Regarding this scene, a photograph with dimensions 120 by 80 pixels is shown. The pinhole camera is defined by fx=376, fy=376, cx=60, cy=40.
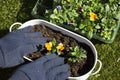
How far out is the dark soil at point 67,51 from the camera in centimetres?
283

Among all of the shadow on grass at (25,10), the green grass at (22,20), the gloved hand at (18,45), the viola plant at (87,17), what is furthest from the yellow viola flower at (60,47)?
the shadow on grass at (25,10)

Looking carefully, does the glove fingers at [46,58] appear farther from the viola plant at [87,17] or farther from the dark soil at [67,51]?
the viola plant at [87,17]

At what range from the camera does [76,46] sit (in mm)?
2838

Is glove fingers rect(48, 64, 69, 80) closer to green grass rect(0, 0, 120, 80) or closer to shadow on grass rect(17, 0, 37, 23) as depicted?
green grass rect(0, 0, 120, 80)

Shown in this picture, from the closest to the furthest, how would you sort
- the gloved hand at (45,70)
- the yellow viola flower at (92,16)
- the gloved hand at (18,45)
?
the gloved hand at (45,70), the gloved hand at (18,45), the yellow viola flower at (92,16)

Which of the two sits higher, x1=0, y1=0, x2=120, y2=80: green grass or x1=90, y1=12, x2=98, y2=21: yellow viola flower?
x1=90, y1=12, x2=98, y2=21: yellow viola flower

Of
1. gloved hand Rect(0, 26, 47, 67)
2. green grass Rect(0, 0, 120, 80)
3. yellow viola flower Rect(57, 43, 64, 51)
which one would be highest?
gloved hand Rect(0, 26, 47, 67)

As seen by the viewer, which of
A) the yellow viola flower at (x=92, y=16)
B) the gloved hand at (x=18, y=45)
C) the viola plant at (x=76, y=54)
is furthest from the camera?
the yellow viola flower at (x=92, y=16)

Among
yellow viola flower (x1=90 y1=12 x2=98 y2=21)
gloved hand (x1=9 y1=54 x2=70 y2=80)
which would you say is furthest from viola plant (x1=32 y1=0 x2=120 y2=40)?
gloved hand (x1=9 y1=54 x2=70 y2=80)

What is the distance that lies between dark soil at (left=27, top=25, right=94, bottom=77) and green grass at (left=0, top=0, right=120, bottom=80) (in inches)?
13.8

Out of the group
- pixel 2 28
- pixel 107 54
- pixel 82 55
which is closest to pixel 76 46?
→ pixel 82 55

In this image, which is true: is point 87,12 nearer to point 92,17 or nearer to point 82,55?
point 92,17

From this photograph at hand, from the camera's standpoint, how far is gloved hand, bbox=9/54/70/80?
2.56 metres

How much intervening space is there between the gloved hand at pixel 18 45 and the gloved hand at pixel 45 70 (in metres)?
0.12
